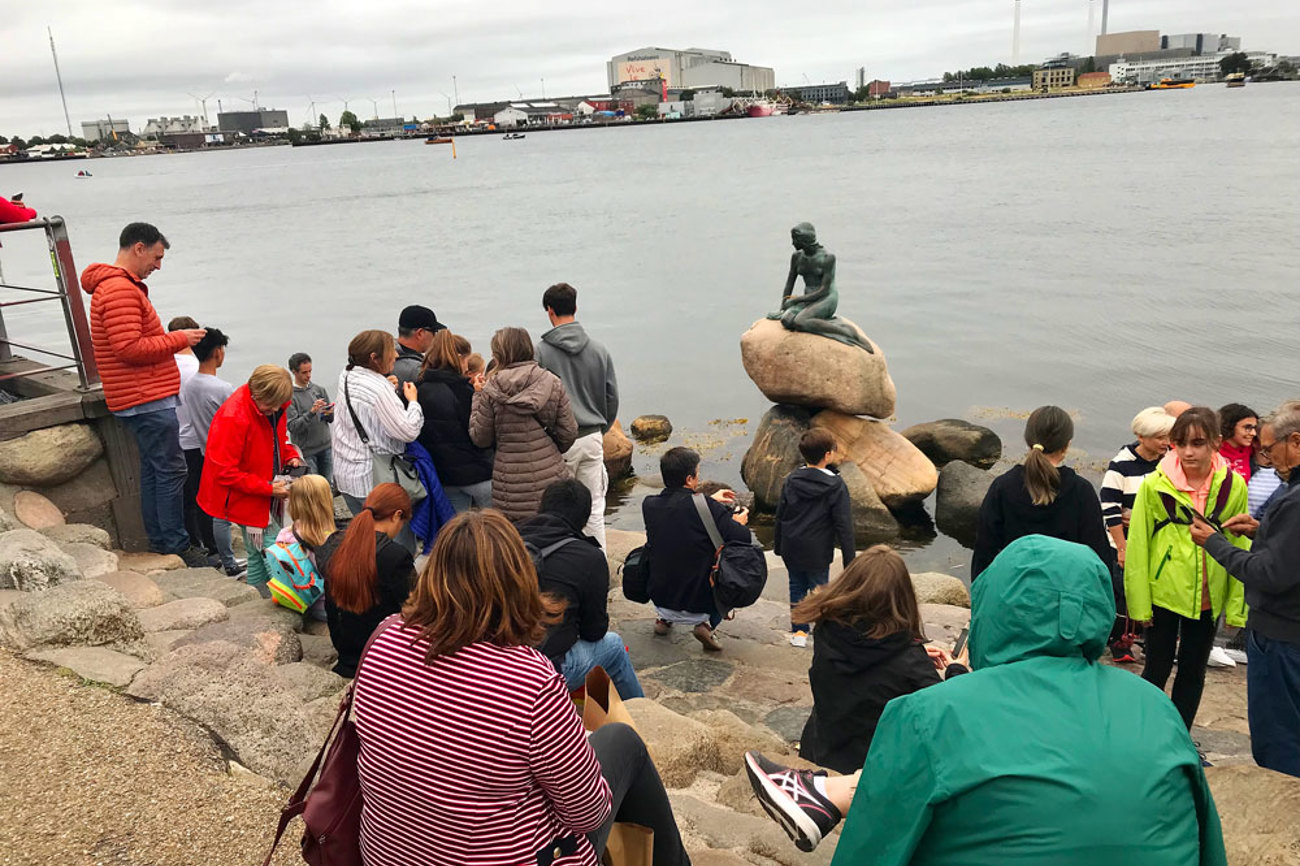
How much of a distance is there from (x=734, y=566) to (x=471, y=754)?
3.61 meters

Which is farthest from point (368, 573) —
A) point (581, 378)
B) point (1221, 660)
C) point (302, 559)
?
point (1221, 660)

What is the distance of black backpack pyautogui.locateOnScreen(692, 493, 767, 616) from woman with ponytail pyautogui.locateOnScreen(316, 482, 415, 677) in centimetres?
184

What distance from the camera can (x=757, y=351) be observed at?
43.3 feet

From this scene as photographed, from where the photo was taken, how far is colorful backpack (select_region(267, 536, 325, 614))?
6.16m

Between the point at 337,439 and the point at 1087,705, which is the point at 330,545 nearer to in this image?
the point at 337,439

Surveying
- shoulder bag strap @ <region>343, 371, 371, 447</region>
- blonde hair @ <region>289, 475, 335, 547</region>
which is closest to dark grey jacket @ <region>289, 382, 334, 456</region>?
shoulder bag strap @ <region>343, 371, 371, 447</region>

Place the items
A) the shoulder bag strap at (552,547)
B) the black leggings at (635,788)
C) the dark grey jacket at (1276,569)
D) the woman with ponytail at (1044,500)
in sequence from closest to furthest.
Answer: the black leggings at (635,788) < the dark grey jacket at (1276,569) < the shoulder bag strap at (552,547) < the woman with ponytail at (1044,500)

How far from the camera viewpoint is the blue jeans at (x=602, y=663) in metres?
4.73

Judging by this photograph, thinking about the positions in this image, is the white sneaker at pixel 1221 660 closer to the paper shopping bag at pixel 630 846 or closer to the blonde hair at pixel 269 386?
the paper shopping bag at pixel 630 846

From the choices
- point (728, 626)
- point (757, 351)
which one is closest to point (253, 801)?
point (728, 626)

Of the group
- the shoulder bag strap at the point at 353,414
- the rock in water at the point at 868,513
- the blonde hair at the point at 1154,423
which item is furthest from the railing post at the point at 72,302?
the rock in water at the point at 868,513

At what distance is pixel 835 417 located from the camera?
13.3m

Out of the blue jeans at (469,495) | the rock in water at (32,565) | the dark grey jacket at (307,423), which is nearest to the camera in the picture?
the rock in water at (32,565)

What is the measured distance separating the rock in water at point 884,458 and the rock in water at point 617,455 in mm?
3043
